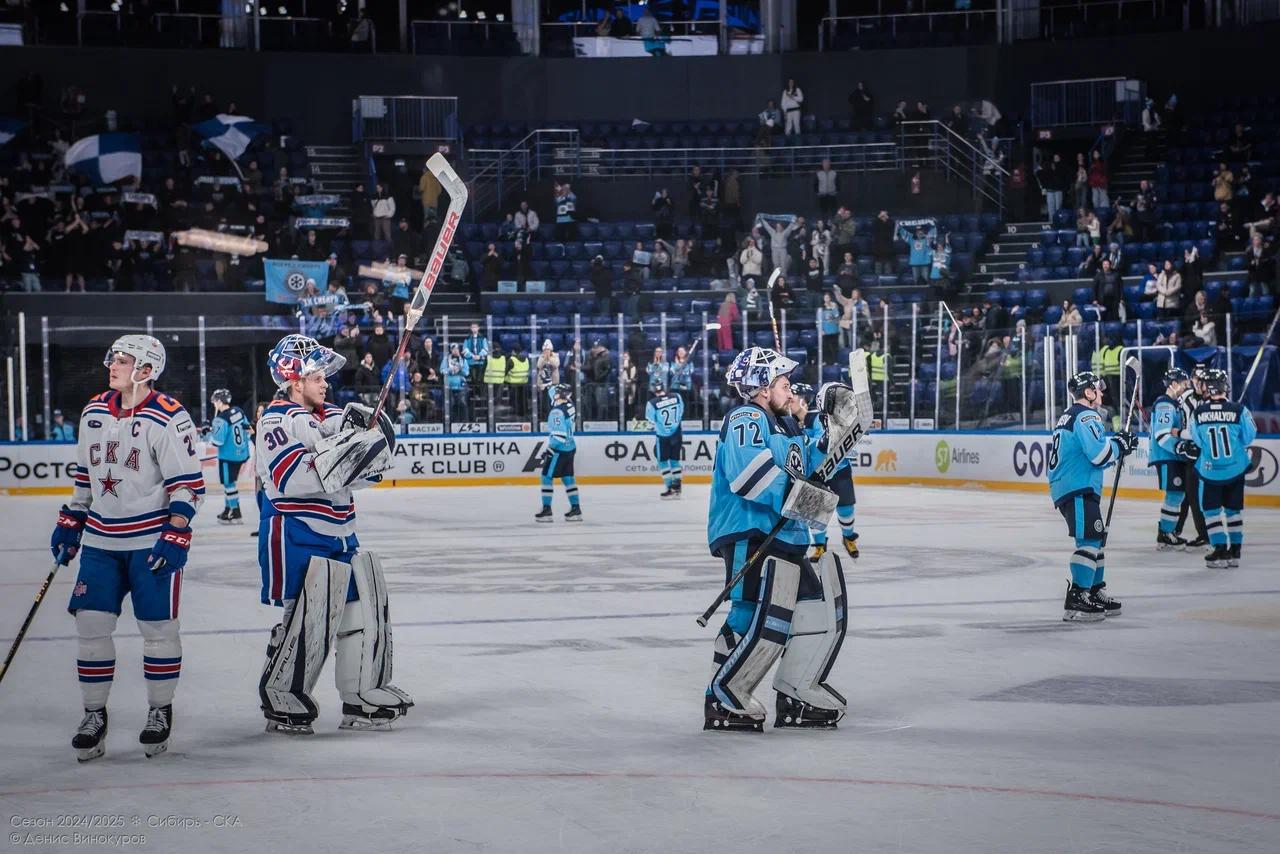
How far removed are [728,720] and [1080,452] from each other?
4.40 metres

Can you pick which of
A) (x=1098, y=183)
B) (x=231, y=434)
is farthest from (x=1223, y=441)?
(x=1098, y=183)

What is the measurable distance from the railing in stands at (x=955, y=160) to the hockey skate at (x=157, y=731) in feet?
84.7

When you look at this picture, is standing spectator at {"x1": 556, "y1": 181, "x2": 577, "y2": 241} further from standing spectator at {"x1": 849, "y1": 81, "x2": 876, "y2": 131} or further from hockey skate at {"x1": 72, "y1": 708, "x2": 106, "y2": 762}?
hockey skate at {"x1": 72, "y1": 708, "x2": 106, "y2": 762}

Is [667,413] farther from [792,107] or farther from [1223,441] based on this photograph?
[792,107]

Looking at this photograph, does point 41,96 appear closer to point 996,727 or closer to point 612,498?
point 612,498

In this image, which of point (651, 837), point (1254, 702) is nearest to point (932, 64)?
point (1254, 702)

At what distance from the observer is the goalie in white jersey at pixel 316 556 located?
6633mm

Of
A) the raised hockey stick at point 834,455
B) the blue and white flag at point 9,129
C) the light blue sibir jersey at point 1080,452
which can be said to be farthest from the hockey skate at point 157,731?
the blue and white flag at point 9,129

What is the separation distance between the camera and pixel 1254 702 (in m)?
7.12

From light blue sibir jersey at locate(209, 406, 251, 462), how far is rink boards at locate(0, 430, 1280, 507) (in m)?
5.24

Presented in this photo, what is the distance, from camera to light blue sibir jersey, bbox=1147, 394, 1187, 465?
14672mm

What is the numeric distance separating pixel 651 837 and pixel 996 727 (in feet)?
7.42

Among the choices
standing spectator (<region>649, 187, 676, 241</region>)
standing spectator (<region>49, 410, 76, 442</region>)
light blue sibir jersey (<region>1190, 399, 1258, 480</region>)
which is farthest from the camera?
standing spectator (<region>649, 187, 676, 241</region>)

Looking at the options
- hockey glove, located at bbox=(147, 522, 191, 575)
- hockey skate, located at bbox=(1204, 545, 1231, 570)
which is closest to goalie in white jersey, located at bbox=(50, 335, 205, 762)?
hockey glove, located at bbox=(147, 522, 191, 575)
